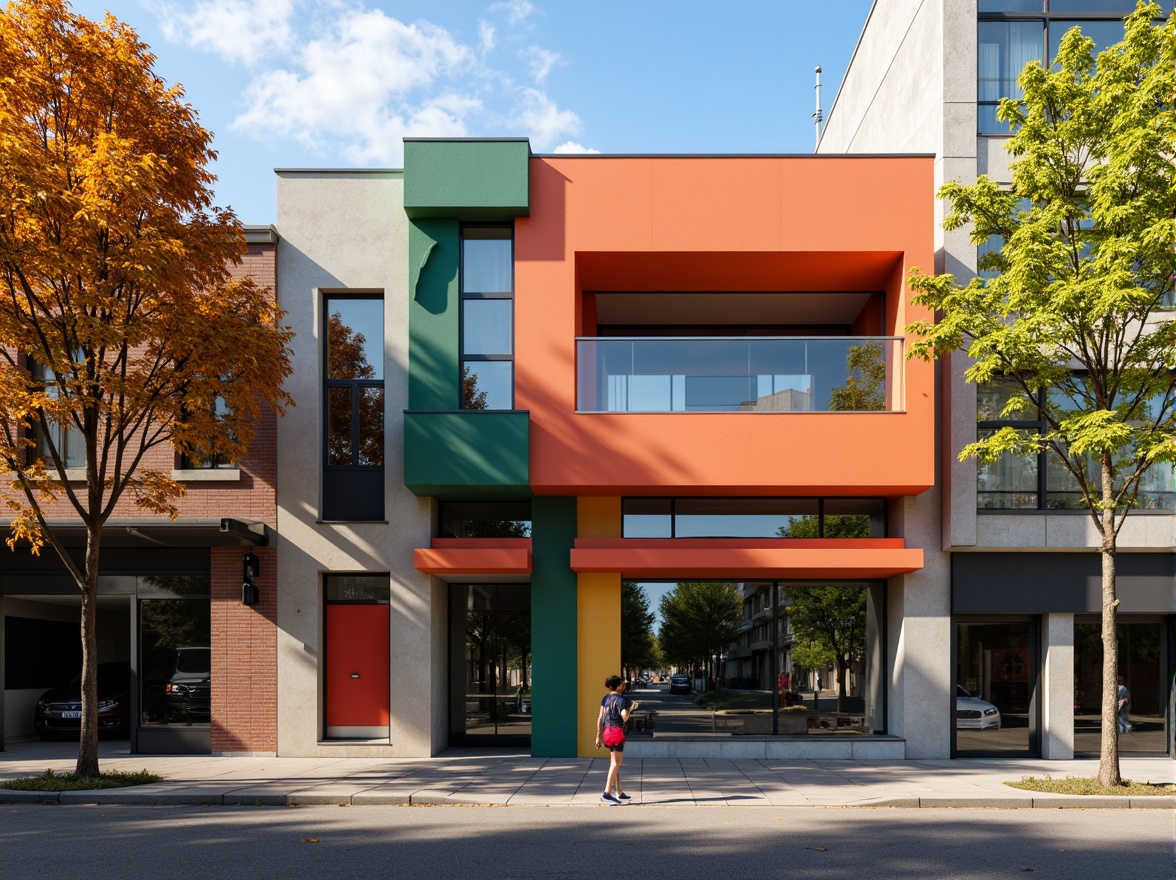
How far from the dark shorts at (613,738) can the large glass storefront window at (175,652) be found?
27.9 feet

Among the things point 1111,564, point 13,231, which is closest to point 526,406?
point 13,231

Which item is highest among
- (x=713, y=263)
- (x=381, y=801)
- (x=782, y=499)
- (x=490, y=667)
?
(x=713, y=263)

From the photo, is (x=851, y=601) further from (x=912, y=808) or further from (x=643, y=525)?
(x=912, y=808)

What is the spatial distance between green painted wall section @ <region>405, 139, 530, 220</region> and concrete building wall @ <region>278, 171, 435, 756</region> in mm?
797

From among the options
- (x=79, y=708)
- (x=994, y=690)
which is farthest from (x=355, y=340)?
(x=994, y=690)

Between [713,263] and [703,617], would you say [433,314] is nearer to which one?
[713,263]

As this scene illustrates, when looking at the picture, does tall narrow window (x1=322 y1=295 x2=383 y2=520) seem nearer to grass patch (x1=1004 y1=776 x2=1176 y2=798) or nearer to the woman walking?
the woman walking

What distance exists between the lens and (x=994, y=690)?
16.5 metres

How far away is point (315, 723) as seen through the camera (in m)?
16.2

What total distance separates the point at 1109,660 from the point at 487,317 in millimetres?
11486

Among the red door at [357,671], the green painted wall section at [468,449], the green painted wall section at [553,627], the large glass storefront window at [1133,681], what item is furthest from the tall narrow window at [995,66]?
the red door at [357,671]

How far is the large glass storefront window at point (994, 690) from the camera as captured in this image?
16375 mm

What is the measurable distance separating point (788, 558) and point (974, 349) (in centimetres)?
491

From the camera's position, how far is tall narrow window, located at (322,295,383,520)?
1677cm
